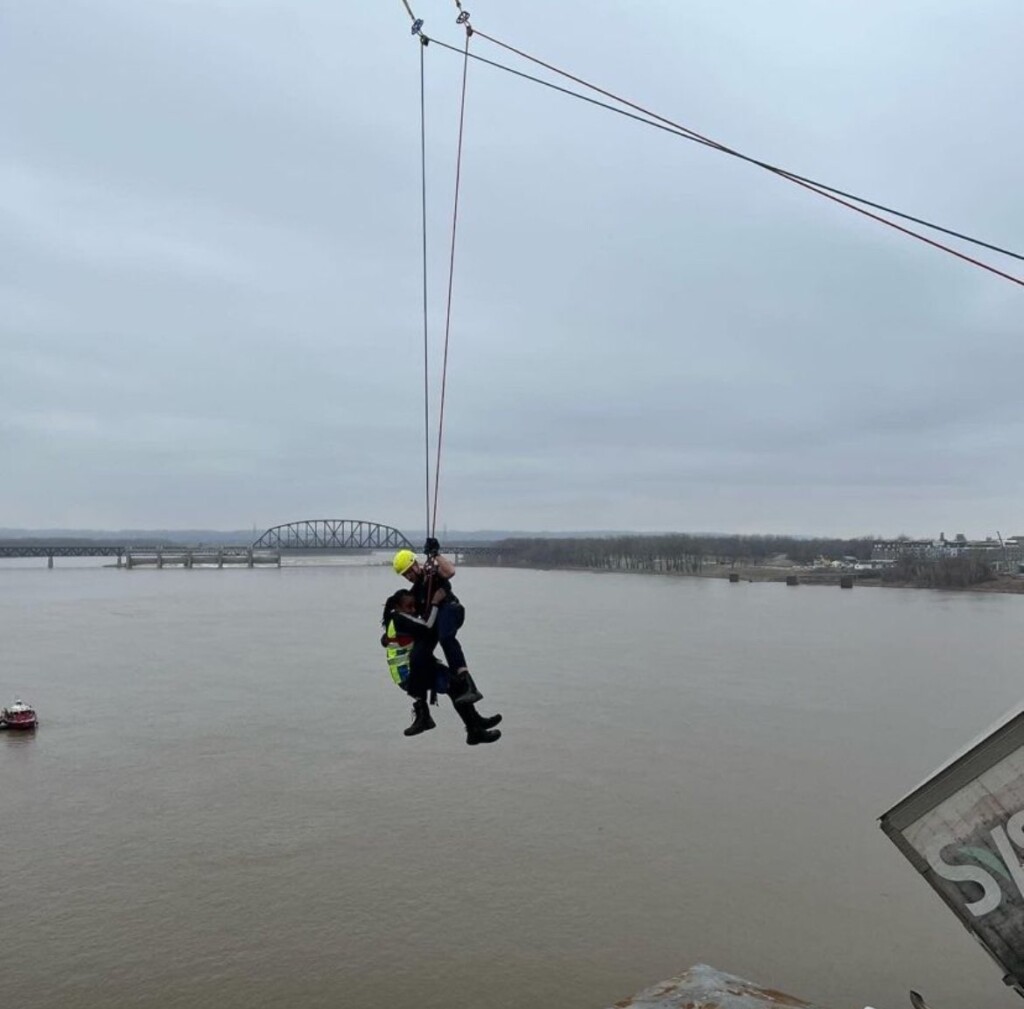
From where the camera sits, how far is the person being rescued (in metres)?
5.43

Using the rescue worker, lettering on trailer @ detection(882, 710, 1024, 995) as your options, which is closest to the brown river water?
lettering on trailer @ detection(882, 710, 1024, 995)

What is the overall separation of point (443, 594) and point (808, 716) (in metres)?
16.7

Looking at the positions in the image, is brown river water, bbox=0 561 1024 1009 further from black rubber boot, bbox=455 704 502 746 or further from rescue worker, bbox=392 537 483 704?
rescue worker, bbox=392 537 483 704

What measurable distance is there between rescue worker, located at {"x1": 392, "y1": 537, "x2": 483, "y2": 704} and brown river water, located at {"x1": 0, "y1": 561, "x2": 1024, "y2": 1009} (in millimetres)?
4324

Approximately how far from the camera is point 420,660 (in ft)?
18.3

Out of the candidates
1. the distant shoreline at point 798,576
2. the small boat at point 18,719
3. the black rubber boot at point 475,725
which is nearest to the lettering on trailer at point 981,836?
the black rubber boot at point 475,725

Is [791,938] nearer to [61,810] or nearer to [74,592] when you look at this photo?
[61,810]

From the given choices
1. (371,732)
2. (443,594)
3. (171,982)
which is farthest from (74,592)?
(443,594)

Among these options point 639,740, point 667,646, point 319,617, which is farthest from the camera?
point 319,617

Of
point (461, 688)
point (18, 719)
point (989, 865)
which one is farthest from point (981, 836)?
point (18, 719)

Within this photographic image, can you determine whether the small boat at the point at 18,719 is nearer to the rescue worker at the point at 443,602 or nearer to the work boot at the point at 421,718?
the work boot at the point at 421,718

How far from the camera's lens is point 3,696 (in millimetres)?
22406

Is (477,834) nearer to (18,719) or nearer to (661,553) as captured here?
(18,719)

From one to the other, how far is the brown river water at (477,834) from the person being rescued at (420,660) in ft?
13.1
